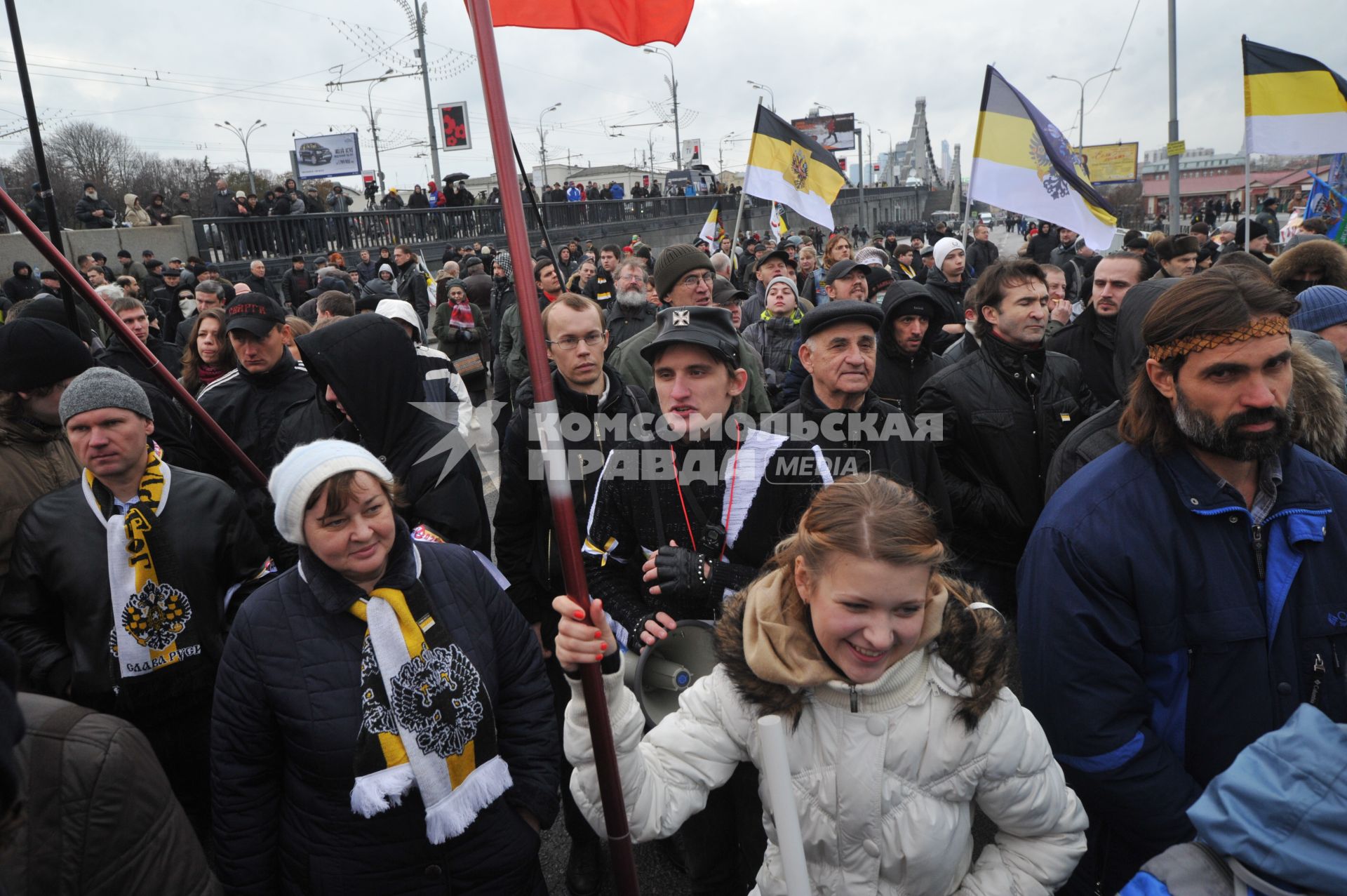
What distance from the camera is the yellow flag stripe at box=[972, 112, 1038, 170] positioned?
23.8 feet

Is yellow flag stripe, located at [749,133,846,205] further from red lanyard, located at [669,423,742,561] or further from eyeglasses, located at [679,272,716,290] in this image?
red lanyard, located at [669,423,742,561]

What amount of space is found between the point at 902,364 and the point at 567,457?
224cm

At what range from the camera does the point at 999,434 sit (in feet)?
12.2

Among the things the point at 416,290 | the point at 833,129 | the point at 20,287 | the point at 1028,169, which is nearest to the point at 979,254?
the point at 1028,169

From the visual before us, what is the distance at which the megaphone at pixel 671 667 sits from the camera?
2.49 m

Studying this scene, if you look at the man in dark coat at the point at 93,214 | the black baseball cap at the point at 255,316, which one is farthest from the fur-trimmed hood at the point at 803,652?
the man in dark coat at the point at 93,214

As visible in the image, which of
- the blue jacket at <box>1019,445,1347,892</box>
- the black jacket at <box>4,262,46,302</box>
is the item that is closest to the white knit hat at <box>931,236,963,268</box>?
the blue jacket at <box>1019,445,1347,892</box>

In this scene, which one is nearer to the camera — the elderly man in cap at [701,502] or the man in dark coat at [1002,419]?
the elderly man in cap at [701,502]

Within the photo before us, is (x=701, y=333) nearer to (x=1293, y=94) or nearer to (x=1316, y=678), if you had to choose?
(x=1316, y=678)

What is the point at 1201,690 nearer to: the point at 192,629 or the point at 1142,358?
the point at 1142,358

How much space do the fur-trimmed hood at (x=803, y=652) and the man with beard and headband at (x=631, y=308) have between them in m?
4.90

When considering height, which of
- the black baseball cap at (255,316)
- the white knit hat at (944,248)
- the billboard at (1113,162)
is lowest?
the black baseball cap at (255,316)

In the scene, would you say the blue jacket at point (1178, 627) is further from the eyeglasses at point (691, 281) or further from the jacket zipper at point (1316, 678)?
the eyeglasses at point (691, 281)

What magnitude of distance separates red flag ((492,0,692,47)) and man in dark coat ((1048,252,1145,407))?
9.68 feet
